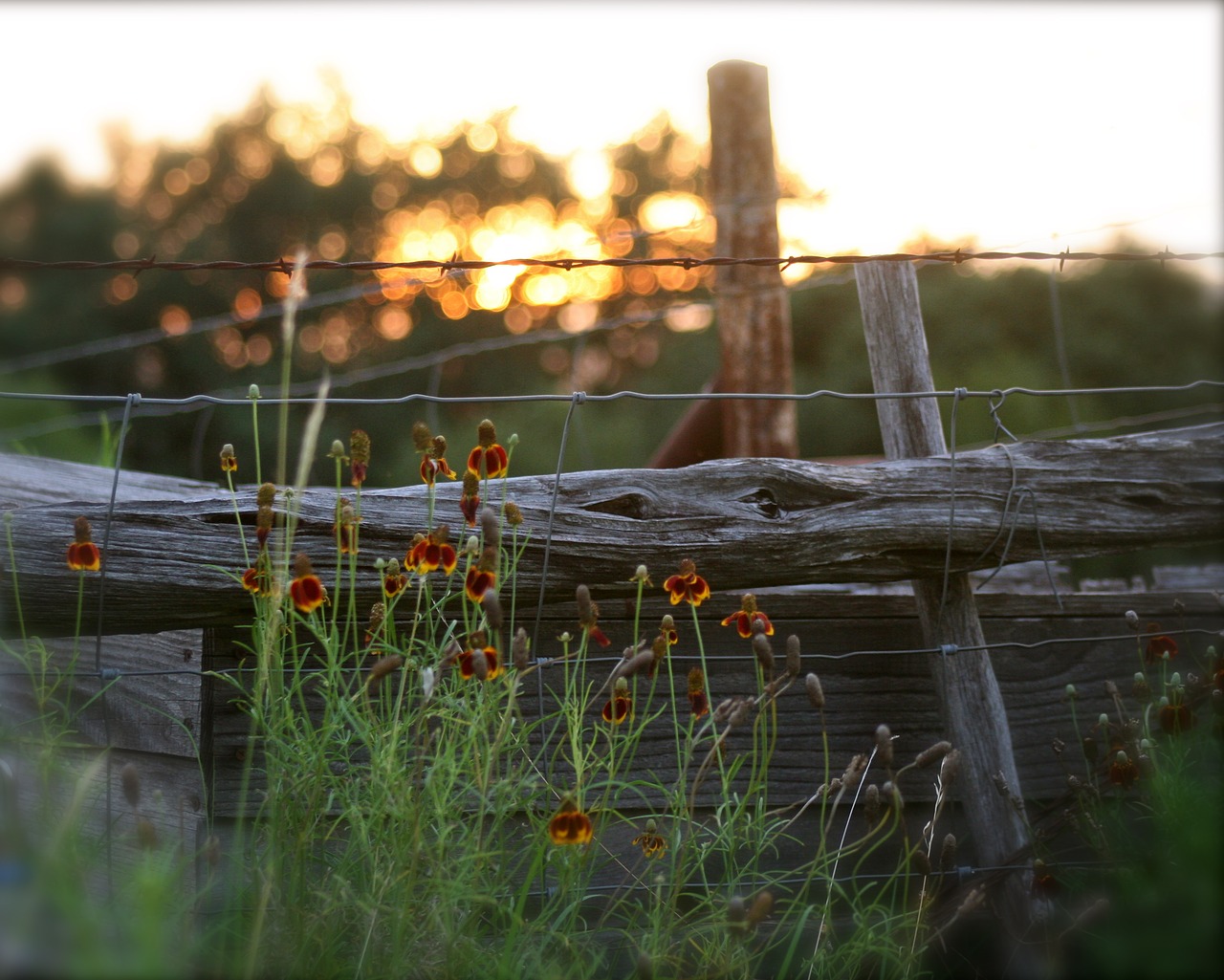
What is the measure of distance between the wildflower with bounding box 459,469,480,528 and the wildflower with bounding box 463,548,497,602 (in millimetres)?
134

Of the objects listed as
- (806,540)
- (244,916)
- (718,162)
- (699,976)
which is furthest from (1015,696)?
(718,162)

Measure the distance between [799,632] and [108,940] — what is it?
181 centimetres

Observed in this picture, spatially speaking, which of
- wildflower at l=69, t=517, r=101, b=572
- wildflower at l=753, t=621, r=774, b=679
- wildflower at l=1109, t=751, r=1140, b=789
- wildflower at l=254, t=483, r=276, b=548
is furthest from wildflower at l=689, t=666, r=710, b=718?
wildflower at l=69, t=517, r=101, b=572

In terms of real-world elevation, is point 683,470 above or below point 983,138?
below

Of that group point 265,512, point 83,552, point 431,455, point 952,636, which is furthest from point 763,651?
point 83,552

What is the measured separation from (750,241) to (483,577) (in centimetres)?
280

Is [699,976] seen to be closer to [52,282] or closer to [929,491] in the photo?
[929,491]

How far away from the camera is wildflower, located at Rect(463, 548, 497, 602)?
1.57m

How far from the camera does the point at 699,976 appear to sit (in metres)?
1.60

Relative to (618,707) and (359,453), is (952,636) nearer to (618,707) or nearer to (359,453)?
(618,707)

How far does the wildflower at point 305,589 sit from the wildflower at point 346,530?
12cm

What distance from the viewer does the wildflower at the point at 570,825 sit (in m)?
1.44

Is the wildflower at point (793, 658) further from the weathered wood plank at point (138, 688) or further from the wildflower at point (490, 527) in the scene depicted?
the weathered wood plank at point (138, 688)

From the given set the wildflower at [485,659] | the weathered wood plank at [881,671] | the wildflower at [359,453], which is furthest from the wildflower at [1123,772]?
the wildflower at [359,453]
